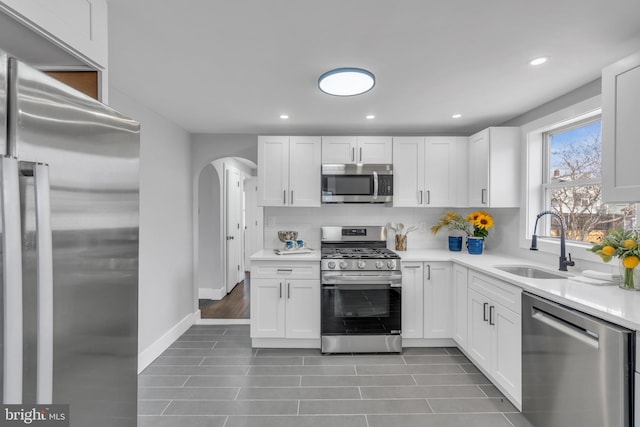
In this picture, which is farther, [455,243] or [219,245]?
[219,245]

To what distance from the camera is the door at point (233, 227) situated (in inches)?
201

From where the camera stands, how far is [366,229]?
373 centimetres

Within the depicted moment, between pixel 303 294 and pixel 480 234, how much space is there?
200 cm

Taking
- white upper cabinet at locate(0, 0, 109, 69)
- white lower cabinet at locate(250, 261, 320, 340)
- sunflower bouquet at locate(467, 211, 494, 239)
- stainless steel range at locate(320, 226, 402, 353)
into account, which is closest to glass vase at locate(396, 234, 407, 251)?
stainless steel range at locate(320, 226, 402, 353)

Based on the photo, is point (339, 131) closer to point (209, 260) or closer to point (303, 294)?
point (303, 294)

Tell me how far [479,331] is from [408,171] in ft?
5.80

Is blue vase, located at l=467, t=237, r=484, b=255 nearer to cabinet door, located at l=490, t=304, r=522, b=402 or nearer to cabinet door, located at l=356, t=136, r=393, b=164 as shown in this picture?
cabinet door, located at l=490, t=304, r=522, b=402

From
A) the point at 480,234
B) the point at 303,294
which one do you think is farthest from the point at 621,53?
the point at 303,294

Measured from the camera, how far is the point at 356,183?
345 cm

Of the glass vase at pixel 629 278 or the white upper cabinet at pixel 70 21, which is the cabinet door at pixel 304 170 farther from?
the glass vase at pixel 629 278

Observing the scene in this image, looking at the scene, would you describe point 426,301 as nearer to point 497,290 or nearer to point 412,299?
point 412,299

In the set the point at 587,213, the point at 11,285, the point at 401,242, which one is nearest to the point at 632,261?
the point at 587,213

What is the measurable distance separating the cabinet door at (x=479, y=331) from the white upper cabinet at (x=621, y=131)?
3.95 ft

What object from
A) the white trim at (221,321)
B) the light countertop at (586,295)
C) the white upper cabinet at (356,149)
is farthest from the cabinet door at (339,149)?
the white trim at (221,321)
